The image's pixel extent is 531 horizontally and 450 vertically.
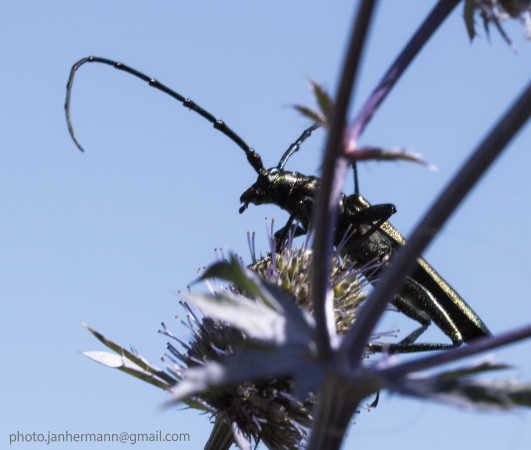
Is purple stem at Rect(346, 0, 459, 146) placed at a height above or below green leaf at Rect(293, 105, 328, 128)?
above

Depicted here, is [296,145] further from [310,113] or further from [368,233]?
[310,113]

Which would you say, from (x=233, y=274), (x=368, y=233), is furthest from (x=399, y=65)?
(x=368, y=233)

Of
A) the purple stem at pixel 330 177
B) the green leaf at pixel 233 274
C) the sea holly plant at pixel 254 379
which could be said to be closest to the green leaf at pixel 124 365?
the sea holly plant at pixel 254 379

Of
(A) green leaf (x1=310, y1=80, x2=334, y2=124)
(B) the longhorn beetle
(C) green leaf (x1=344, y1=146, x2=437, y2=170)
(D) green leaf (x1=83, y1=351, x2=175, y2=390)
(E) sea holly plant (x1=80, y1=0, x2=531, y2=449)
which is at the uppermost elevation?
(B) the longhorn beetle

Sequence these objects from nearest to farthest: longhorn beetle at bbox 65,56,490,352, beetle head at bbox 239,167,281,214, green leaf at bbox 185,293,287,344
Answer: green leaf at bbox 185,293,287,344 < longhorn beetle at bbox 65,56,490,352 < beetle head at bbox 239,167,281,214

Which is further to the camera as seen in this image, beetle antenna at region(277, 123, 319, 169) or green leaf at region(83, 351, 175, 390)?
beetle antenna at region(277, 123, 319, 169)

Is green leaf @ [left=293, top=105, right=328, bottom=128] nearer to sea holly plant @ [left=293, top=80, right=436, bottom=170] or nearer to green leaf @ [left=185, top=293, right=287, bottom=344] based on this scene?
sea holly plant @ [left=293, top=80, right=436, bottom=170]

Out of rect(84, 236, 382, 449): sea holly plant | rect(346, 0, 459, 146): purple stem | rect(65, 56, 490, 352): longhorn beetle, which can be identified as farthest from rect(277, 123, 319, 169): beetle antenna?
rect(346, 0, 459, 146): purple stem

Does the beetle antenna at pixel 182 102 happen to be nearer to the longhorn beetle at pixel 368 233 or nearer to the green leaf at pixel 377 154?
the longhorn beetle at pixel 368 233

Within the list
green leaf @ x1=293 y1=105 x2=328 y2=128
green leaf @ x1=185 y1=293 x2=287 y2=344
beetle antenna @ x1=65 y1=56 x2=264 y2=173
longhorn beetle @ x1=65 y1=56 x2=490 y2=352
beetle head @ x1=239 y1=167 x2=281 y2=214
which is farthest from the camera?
beetle head @ x1=239 y1=167 x2=281 y2=214
